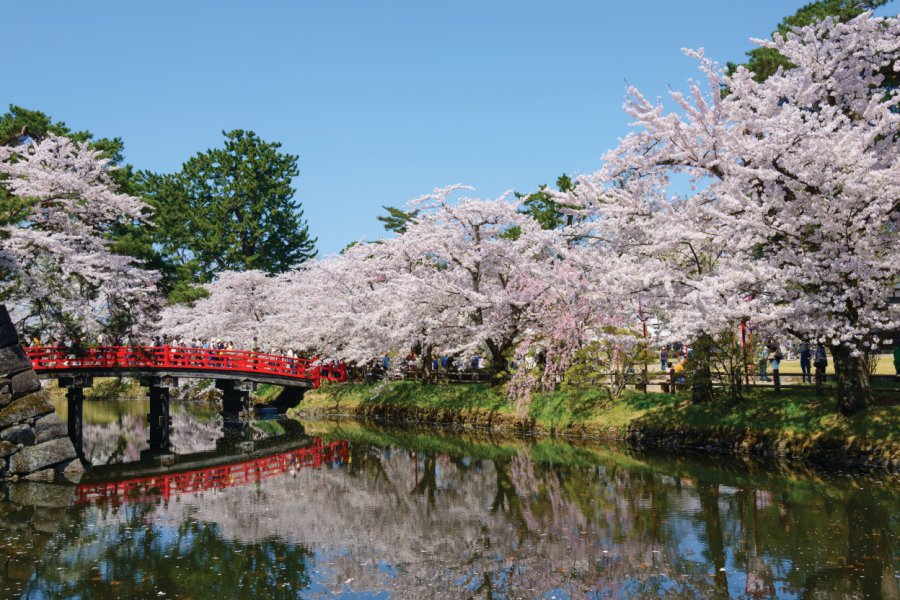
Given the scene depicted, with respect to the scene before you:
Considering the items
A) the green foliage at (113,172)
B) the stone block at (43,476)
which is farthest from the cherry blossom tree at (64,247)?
the stone block at (43,476)

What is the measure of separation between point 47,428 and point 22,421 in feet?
2.30

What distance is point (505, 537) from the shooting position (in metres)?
13.6

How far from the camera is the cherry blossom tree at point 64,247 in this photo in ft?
83.9

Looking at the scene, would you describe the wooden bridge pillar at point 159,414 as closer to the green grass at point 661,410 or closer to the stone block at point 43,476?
the stone block at point 43,476

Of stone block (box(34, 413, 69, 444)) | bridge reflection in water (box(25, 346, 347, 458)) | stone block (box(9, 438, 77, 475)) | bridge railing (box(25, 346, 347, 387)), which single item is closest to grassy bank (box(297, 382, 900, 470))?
bridge railing (box(25, 346, 347, 387))

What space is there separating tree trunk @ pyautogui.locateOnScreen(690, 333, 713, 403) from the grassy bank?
430 millimetres

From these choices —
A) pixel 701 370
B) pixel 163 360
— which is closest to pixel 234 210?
pixel 163 360

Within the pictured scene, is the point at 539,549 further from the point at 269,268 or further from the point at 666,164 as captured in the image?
the point at 269,268

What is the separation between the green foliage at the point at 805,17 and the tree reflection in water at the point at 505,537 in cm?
1496

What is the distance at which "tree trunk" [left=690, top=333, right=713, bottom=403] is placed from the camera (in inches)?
926

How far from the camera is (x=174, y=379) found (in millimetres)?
34000

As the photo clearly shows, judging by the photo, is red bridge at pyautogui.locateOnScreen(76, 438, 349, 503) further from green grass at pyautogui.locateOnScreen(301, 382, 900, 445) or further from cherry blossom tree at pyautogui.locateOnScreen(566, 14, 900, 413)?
cherry blossom tree at pyautogui.locateOnScreen(566, 14, 900, 413)

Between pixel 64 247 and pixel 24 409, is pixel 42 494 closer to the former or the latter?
pixel 24 409

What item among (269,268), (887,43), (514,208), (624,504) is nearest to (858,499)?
(624,504)
